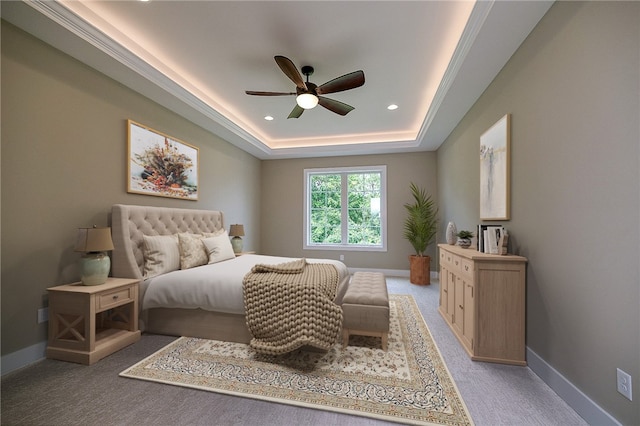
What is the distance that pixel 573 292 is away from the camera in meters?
1.61

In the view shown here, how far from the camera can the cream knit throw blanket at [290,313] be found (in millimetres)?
2031

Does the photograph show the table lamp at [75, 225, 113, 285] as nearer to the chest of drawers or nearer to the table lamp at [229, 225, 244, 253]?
the table lamp at [229, 225, 244, 253]

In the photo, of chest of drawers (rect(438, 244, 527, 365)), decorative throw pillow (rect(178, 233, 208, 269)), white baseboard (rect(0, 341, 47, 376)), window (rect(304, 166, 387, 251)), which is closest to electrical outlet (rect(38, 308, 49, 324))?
white baseboard (rect(0, 341, 47, 376))

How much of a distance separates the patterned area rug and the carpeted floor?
69mm

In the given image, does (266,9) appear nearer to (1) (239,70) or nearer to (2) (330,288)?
(1) (239,70)

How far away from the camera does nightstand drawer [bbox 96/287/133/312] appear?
2.09 meters

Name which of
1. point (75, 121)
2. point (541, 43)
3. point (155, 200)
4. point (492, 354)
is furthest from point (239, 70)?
point (492, 354)

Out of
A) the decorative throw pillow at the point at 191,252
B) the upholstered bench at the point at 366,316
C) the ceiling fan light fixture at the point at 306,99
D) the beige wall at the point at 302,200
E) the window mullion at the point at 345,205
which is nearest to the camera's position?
the upholstered bench at the point at 366,316

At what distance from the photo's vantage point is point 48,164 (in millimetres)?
Answer: 2164

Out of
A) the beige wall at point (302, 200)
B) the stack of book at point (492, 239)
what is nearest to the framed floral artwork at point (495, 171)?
the stack of book at point (492, 239)

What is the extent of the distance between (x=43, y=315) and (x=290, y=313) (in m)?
2.06

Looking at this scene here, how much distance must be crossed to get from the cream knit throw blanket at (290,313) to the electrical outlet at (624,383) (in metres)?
1.56

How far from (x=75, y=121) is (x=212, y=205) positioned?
2.13 meters

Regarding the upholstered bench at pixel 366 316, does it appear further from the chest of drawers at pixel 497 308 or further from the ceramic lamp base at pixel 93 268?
the ceramic lamp base at pixel 93 268
